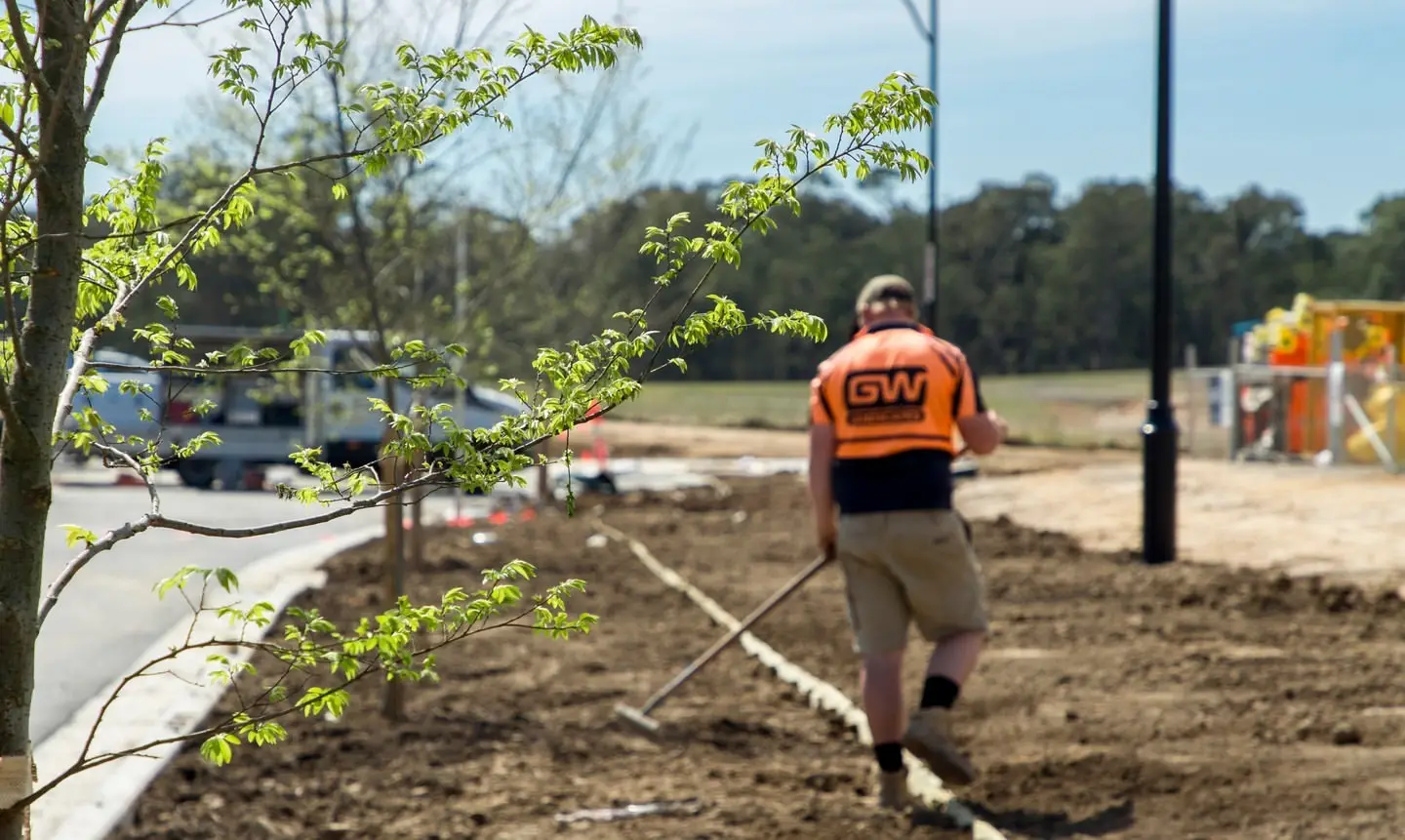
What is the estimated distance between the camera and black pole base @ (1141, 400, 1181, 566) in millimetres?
11688

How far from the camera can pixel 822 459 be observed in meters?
6.11

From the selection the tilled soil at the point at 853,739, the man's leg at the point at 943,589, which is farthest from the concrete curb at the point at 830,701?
the man's leg at the point at 943,589

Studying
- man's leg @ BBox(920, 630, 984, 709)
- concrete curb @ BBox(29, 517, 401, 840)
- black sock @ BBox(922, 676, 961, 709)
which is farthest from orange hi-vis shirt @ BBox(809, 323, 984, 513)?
concrete curb @ BBox(29, 517, 401, 840)

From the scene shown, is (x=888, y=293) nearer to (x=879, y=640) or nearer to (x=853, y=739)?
(x=879, y=640)

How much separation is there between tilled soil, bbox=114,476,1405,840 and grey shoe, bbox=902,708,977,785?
0.56ft

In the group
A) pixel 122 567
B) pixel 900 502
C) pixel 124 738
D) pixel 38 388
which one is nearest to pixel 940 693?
pixel 900 502

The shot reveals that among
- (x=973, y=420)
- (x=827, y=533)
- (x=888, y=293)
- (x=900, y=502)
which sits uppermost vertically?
(x=888, y=293)

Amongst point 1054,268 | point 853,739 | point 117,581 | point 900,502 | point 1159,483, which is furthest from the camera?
point 1054,268

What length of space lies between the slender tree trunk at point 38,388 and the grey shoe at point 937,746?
3.43 meters

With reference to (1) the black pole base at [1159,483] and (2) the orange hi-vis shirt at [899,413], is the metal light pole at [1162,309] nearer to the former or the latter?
(1) the black pole base at [1159,483]

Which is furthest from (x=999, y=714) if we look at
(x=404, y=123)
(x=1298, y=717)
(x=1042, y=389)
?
(x=1042, y=389)

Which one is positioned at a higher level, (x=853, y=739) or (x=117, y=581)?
(x=853, y=739)

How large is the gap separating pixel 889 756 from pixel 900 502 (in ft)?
2.84

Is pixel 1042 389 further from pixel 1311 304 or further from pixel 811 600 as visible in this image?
pixel 811 600
